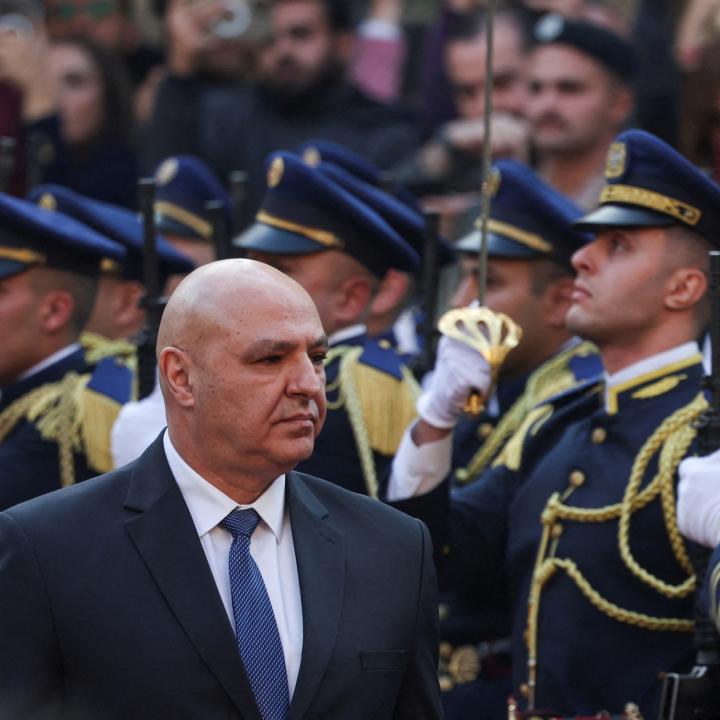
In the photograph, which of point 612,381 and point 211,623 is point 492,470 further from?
point 211,623

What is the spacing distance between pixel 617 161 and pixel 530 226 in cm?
109

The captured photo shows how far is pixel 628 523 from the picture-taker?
18.3ft

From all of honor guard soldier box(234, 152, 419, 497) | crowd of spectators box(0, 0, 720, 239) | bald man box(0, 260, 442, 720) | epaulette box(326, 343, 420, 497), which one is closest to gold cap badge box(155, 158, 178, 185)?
crowd of spectators box(0, 0, 720, 239)

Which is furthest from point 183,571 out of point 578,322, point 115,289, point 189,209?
point 189,209

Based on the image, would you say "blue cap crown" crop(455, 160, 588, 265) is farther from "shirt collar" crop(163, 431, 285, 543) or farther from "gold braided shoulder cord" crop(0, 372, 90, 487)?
"shirt collar" crop(163, 431, 285, 543)

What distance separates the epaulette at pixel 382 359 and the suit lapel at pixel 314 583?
234 cm

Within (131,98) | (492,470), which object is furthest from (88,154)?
(492,470)

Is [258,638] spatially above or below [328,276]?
above

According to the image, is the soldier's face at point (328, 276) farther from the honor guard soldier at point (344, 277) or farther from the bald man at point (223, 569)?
the bald man at point (223, 569)

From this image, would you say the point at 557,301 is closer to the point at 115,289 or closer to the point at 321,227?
the point at 321,227

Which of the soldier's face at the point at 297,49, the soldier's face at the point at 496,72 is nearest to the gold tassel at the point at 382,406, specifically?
the soldier's face at the point at 496,72

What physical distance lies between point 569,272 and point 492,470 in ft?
3.37

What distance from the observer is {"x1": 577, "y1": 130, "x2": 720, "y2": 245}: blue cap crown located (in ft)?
19.2

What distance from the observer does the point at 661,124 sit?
9.47 metres
